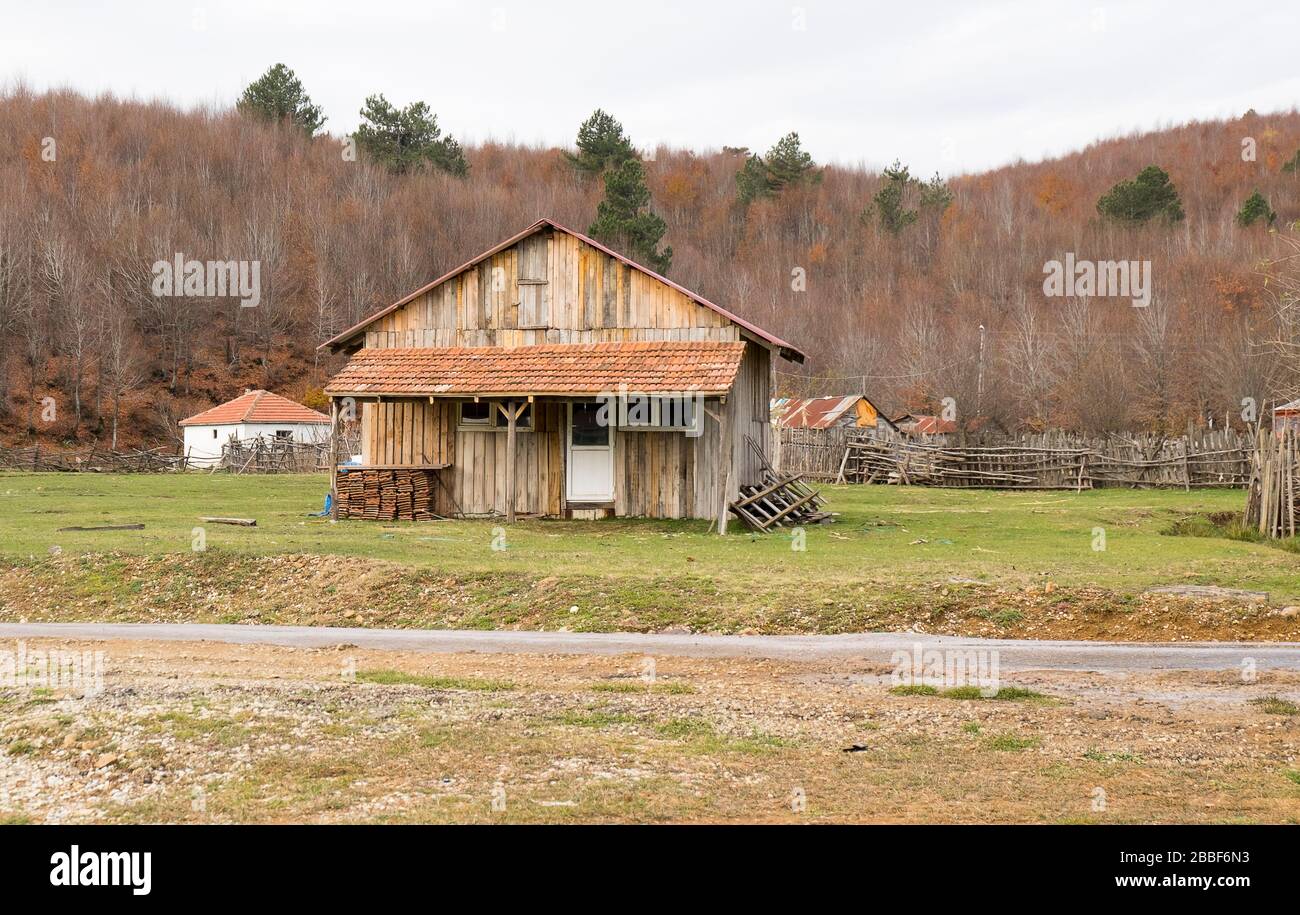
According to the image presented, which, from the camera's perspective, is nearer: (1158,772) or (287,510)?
(1158,772)

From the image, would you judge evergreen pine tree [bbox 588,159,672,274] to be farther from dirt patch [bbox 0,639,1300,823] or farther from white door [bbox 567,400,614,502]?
dirt patch [bbox 0,639,1300,823]

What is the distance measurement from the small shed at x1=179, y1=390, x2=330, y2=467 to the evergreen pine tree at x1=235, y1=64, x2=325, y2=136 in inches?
1988

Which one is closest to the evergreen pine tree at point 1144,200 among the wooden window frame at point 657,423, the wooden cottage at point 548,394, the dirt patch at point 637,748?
the wooden cottage at point 548,394

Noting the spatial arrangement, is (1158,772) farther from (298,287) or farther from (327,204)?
(327,204)

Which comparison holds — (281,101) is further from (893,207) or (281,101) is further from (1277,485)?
(1277,485)

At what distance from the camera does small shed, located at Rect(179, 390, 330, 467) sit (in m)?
66.4

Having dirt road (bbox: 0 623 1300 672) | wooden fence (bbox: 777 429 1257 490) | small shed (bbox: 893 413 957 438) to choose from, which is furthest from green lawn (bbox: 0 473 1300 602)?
small shed (bbox: 893 413 957 438)

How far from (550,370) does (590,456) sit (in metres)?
2.25

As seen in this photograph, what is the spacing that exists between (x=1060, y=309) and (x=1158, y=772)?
90415 millimetres

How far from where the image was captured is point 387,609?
18.0 metres

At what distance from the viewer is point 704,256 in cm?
12219

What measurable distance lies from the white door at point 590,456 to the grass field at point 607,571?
3.22 ft

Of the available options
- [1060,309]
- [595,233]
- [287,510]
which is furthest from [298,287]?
[287,510]

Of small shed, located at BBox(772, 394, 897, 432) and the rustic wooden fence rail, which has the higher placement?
small shed, located at BBox(772, 394, 897, 432)
